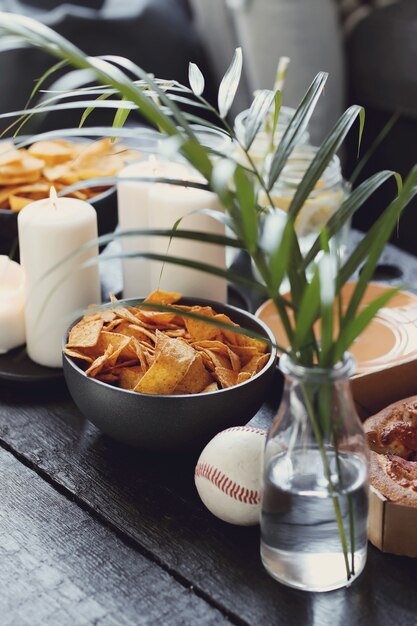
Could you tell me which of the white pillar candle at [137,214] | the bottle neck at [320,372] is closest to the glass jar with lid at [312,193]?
the white pillar candle at [137,214]

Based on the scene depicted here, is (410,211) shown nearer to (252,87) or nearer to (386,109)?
(386,109)

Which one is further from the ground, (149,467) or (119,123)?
(119,123)

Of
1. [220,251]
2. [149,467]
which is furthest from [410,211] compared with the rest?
[149,467]

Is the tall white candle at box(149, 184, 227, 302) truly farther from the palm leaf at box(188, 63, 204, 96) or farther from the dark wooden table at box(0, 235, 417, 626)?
the palm leaf at box(188, 63, 204, 96)

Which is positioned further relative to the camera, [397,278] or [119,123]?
[397,278]

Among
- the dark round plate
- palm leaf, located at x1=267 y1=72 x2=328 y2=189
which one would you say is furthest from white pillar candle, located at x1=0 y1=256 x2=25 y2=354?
palm leaf, located at x1=267 y1=72 x2=328 y2=189

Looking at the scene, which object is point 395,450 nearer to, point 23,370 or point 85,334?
point 85,334

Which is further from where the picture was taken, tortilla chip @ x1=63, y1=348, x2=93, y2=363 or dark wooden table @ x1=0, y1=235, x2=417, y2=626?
tortilla chip @ x1=63, y1=348, x2=93, y2=363
